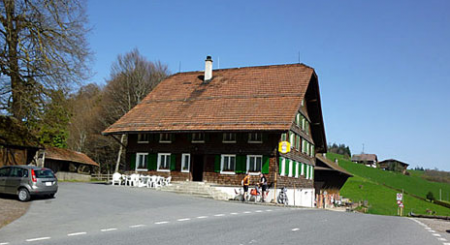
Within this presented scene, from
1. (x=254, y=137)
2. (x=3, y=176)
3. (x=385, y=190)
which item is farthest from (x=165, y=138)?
(x=385, y=190)

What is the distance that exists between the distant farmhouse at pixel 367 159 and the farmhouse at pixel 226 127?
145m

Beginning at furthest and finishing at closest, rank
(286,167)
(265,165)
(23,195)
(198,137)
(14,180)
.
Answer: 1. (198,137)
2. (286,167)
3. (265,165)
4. (14,180)
5. (23,195)

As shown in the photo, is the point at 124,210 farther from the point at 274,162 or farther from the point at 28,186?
the point at 274,162

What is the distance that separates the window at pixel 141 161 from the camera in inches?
1436

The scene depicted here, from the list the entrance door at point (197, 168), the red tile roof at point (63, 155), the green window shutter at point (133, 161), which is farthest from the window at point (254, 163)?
the red tile roof at point (63, 155)

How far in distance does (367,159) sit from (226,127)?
15842cm

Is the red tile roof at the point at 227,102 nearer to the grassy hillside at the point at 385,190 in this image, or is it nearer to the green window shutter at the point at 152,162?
the green window shutter at the point at 152,162

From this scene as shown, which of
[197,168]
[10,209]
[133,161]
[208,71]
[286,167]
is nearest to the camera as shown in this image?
[10,209]

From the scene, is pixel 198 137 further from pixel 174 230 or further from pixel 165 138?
pixel 174 230

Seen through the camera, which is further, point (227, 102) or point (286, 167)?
point (227, 102)

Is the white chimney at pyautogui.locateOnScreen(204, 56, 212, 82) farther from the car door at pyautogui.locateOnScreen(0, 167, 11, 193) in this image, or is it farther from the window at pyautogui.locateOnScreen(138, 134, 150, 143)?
the car door at pyautogui.locateOnScreen(0, 167, 11, 193)

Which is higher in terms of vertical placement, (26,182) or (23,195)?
(26,182)

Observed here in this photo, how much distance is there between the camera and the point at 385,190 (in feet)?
271

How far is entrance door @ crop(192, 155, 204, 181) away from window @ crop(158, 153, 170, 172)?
6.53ft
